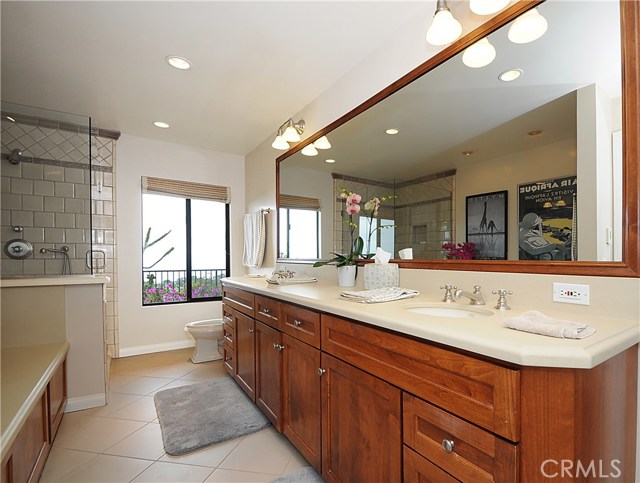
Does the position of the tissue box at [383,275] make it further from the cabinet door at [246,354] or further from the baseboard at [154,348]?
the baseboard at [154,348]

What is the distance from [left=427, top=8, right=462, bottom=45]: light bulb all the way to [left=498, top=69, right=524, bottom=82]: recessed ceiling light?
0.27 m

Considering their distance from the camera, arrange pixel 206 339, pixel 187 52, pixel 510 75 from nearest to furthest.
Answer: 1. pixel 510 75
2. pixel 187 52
3. pixel 206 339

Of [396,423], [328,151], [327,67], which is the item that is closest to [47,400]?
[396,423]

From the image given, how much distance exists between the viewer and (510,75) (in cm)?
136

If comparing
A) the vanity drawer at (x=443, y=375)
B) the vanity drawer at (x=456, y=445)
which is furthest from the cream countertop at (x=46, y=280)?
A: the vanity drawer at (x=456, y=445)

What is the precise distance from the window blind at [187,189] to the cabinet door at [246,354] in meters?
2.04

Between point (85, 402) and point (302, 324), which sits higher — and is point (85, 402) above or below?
below

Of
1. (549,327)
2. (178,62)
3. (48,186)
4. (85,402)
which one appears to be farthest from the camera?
(48,186)

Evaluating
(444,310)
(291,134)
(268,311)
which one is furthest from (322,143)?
(444,310)

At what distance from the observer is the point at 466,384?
87 cm

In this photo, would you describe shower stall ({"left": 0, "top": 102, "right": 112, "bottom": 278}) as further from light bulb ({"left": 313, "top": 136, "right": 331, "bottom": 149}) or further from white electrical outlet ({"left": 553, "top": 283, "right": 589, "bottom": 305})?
white electrical outlet ({"left": 553, "top": 283, "right": 589, "bottom": 305})

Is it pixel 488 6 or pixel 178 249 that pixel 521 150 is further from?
pixel 178 249

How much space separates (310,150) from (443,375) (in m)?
2.21

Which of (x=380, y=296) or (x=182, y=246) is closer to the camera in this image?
(x=380, y=296)
